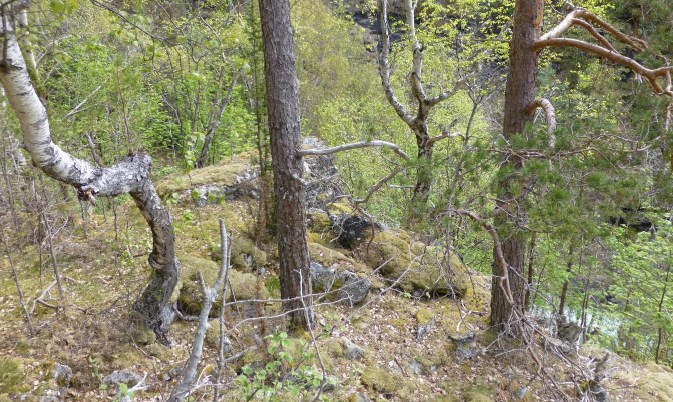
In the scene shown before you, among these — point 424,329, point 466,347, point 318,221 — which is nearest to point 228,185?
point 318,221

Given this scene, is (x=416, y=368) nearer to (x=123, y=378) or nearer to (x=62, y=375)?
(x=123, y=378)

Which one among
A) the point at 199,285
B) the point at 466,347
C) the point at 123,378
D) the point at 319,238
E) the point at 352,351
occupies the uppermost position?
the point at 199,285

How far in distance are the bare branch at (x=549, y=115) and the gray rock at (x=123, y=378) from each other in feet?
12.1

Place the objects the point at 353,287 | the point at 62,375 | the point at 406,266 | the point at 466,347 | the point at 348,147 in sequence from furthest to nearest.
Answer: the point at 406,266
the point at 353,287
the point at 466,347
the point at 348,147
the point at 62,375

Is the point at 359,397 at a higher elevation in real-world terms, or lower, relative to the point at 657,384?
higher

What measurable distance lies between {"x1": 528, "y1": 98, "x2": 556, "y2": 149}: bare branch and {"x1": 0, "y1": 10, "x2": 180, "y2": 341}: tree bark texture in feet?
10.2

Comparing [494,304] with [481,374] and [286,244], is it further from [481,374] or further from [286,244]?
[286,244]

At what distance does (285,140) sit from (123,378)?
233 centimetres

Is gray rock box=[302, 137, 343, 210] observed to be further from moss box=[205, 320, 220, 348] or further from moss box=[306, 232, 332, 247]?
moss box=[205, 320, 220, 348]

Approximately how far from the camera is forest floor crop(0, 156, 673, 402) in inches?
130

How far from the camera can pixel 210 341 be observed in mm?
4008

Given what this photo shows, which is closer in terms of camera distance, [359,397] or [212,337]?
[359,397]

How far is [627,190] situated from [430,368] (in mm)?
2739

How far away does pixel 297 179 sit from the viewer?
386 centimetres
